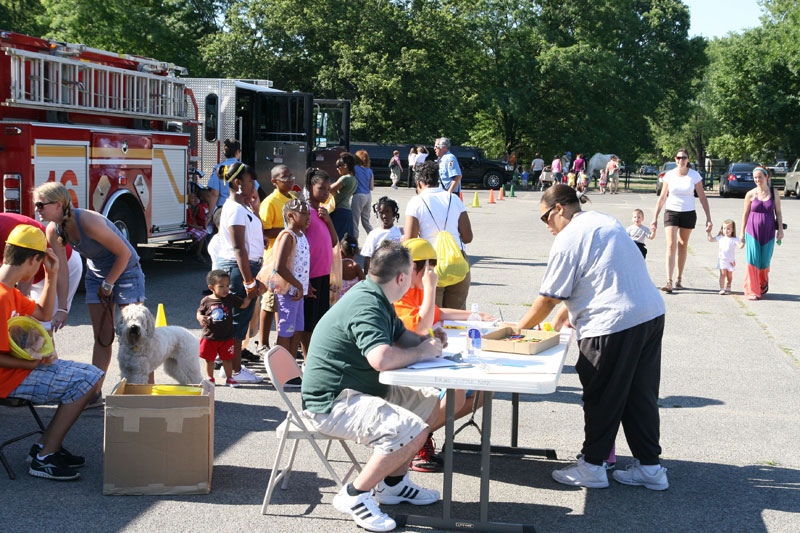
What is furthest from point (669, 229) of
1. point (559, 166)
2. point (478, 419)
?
point (559, 166)

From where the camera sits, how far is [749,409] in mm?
6582

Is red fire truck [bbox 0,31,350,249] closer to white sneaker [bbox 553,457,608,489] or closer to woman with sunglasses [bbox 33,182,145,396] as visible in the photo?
woman with sunglasses [bbox 33,182,145,396]

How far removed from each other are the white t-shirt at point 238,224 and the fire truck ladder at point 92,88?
3.80 meters

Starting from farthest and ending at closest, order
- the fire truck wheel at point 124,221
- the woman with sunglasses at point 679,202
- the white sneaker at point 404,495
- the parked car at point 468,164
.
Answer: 1. the parked car at point 468,164
2. the woman with sunglasses at point 679,202
3. the fire truck wheel at point 124,221
4. the white sneaker at point 404,495

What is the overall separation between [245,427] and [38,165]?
5024mm

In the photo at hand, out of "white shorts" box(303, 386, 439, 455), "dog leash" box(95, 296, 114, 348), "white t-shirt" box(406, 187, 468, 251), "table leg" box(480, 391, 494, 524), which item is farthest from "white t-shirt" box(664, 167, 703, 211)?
"white shorts" box(303, 386, 439, 455)

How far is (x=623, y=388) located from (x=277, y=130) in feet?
45.3

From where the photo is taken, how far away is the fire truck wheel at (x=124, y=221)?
10.9m

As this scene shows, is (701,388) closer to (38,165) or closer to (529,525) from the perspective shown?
(529,525)

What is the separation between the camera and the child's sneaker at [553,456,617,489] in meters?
4.89

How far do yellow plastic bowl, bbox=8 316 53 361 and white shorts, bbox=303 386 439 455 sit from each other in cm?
159

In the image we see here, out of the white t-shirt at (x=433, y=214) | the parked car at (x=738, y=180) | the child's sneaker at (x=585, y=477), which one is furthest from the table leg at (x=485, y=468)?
the parked car at (x=738, y=180)

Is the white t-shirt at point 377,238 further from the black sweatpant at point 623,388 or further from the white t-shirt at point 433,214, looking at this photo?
the black sweatpant at point 623,388

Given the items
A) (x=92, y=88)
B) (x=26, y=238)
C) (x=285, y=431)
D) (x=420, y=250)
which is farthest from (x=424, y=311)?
(x=92, y=88)
